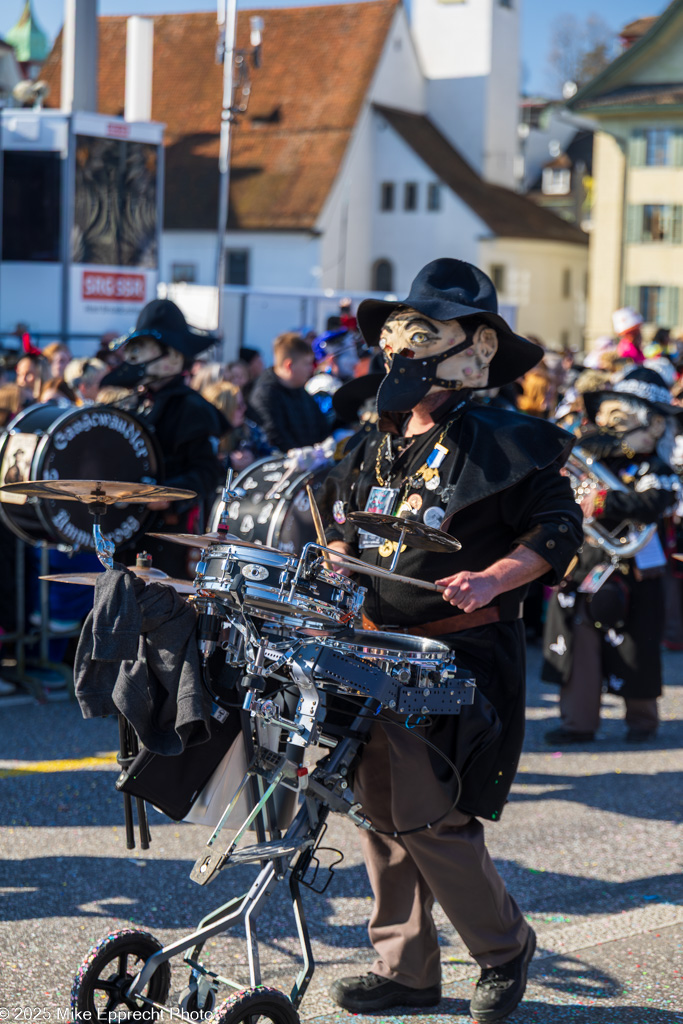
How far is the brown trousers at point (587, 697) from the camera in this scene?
21.4 ft

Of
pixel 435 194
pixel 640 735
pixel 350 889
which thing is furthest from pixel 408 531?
pixel 435 194

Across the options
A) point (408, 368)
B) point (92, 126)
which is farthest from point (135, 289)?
point (408, 368)

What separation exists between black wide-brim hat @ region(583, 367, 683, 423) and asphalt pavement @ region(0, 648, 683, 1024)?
1.70 meters

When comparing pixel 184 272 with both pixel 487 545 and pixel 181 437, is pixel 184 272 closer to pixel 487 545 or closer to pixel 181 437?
pixel 181 437

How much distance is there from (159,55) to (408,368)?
148 feet

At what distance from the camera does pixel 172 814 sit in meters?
3.34

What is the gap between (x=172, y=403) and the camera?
596 cm

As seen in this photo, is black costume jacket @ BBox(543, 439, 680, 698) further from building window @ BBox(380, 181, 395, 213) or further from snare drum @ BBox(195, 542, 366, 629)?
building window @ BBox(380, 181, 395, 213)

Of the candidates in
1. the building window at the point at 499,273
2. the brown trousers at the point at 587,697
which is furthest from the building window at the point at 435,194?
the brown trousers at the point at 587,697

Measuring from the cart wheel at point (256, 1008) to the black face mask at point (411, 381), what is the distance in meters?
1.54

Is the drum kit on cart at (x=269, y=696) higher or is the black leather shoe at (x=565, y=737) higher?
the drum kit on cart at (x=269, y=696)

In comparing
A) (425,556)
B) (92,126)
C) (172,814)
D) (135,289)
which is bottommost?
(172,814)

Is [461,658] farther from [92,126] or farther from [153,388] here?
[92,126]

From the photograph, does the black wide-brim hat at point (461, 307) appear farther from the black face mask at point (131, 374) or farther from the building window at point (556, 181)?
the building window at point (556, 181)
